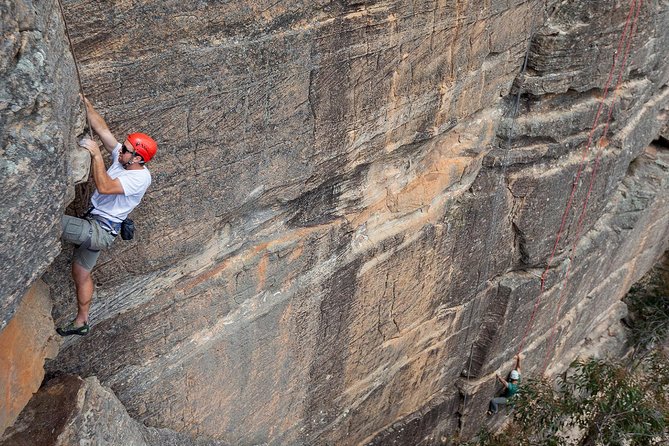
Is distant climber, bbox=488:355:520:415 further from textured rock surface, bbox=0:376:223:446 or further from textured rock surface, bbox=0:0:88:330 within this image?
textured rock surface, bbox=0:0:88:330

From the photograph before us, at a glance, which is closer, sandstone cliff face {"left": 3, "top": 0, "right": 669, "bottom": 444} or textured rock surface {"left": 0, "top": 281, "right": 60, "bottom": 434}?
textured rock surface {"left": 0, "top": 281, "right": 60, "bottom": 434}

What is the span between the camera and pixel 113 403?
4832mm

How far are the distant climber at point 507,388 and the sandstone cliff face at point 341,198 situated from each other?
392 millimetres

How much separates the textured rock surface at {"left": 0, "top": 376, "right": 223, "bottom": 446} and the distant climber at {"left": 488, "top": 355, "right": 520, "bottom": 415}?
7194 mm

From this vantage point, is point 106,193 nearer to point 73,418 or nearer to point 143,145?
point 143,145

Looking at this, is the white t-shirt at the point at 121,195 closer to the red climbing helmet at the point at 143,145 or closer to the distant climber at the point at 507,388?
the red climbing helmet at the point at 143,145

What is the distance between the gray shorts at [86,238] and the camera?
162 inches

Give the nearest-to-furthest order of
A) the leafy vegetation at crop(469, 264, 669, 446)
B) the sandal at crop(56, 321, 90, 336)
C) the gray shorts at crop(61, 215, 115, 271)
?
1. the gray shorts at crop(61, 215, 115, 271)
2. the sandal at crop(56, 321, 90, 336)
3. the leafy vegetation at crop(469, 264, 669, 446)

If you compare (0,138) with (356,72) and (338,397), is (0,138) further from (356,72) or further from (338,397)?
(338,397)

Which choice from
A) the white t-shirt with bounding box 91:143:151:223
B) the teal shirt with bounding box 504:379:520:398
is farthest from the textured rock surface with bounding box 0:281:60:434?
the teal shirt with bounding box 504:379:520:398

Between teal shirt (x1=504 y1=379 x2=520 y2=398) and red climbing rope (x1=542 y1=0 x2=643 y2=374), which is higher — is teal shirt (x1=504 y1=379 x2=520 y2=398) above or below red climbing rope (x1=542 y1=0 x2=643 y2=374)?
below

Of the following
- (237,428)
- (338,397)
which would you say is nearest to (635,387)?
(338,397)

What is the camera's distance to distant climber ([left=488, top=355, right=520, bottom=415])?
1059 cm

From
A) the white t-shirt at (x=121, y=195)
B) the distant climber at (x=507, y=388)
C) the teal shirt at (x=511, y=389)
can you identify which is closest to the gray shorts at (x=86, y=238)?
the white t-shirt at (x=121, y=195)
